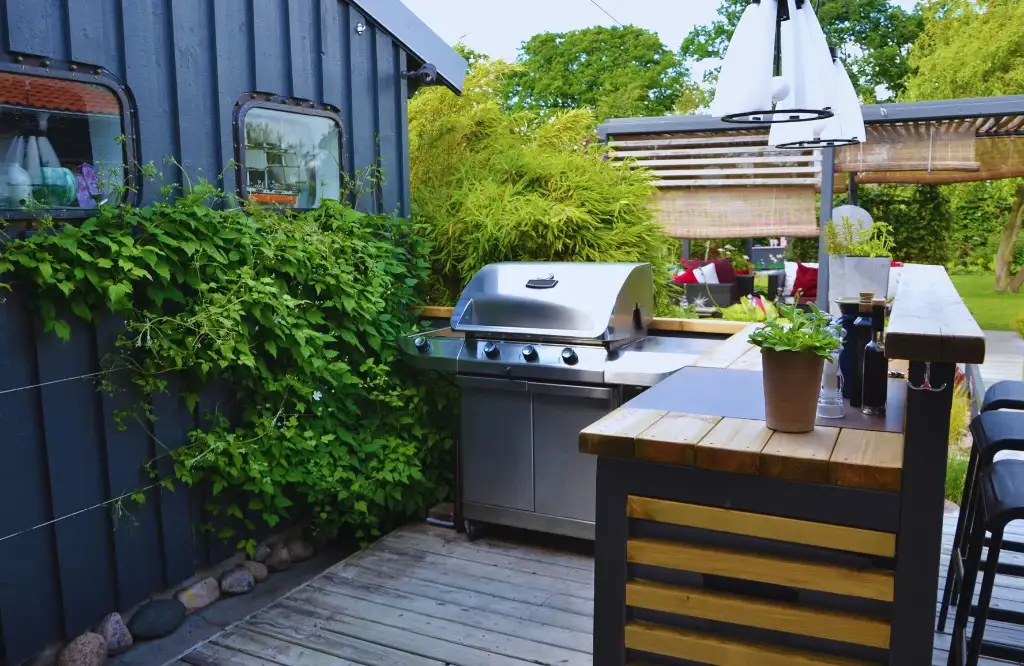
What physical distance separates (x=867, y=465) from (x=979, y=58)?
16.1 m

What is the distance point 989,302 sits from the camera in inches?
627

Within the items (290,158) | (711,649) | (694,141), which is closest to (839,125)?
(711,649)

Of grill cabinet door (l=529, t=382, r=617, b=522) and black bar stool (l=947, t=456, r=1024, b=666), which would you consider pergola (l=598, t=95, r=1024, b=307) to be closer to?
grill cabinet door (l=529, t=382, r=617, b=522)

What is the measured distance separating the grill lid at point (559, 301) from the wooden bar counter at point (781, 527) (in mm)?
1456

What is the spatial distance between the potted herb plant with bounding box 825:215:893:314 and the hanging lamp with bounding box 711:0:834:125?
1.70 m

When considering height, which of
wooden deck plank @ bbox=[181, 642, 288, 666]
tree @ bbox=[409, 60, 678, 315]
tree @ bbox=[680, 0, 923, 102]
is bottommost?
wooden deck plank @ bbox=[181, 642, 288, 666]

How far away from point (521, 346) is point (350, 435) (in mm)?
887

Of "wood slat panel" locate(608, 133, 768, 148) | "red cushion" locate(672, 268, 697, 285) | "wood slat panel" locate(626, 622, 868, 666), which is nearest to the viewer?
Answer: "wood slat panel" locate(626, 622, 868, 666)

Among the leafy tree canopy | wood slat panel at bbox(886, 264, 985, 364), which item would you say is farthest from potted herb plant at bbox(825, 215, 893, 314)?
the leafy tree canopy

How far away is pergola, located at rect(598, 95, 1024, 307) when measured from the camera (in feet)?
19.0

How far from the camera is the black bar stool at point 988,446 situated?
236cm

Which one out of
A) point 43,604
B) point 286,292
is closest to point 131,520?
point 43,604

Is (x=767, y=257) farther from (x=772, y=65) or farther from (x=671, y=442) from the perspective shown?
(x=671, y=442)

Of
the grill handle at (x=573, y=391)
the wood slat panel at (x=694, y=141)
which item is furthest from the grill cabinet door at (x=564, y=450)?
the wood slat panel at (x=694, y=141)
